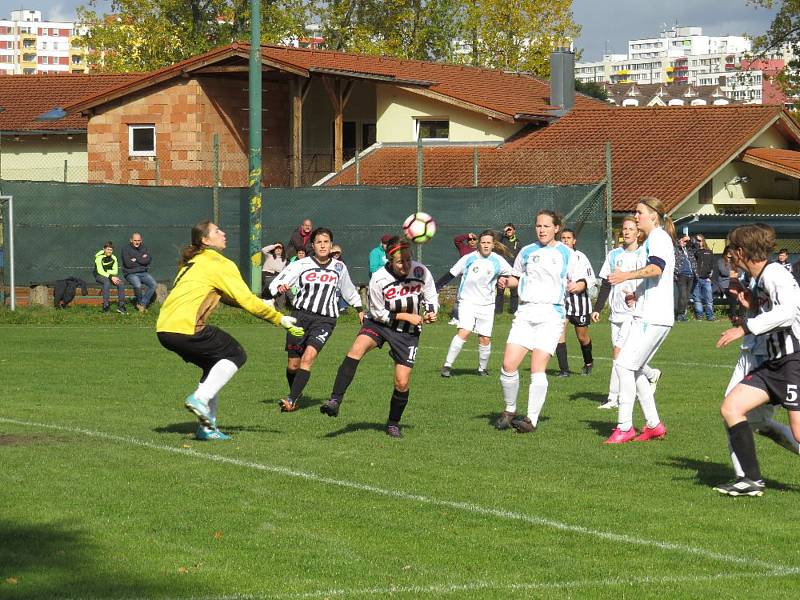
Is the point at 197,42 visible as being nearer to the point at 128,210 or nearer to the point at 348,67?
the point at 348,67

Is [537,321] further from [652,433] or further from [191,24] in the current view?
[191,24]

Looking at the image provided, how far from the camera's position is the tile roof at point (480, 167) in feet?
102

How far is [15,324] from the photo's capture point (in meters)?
24.8

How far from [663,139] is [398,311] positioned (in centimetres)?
2806

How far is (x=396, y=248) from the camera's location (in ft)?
37.8

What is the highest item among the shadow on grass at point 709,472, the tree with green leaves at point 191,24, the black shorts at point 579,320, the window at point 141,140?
the tree with green leaves at point 191,24

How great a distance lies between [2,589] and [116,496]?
2.26 meters

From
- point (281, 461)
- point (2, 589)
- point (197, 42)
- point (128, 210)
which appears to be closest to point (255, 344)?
point (128, 210)

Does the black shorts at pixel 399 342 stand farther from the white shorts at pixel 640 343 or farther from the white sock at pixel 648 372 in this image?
the white sock at pixel 648 372

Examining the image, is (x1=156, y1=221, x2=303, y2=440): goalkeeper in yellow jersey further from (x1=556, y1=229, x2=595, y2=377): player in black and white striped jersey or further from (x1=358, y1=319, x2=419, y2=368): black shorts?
(x1=556, y1=229, x2=595, y2=377): player in black and white striped jersey

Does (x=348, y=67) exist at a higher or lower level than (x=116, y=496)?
higher

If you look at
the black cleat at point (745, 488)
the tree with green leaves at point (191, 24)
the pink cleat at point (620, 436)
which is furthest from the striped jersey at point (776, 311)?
the tree with green leaves at point (191, 24)

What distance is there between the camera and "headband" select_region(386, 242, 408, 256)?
11516 mm

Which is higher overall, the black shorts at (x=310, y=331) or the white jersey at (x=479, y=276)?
the white jersey at (x=479, y=276)
